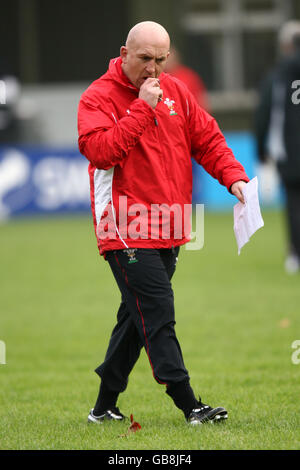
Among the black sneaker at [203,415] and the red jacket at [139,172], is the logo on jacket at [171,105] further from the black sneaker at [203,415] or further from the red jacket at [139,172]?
the black sneaker at [203,415]

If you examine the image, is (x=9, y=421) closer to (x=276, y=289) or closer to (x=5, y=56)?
(x=276, y=289)

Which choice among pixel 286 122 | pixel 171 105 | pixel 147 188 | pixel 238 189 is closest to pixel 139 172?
pixel 147 188

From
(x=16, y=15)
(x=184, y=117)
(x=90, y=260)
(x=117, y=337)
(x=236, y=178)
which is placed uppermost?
(x=16, y=15)

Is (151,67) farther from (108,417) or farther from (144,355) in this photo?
(144,355)

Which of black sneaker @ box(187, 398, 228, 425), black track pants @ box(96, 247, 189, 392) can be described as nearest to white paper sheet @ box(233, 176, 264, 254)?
black track pants @ box(96, 247, 189, 392)

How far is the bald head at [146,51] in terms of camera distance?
4.58 m

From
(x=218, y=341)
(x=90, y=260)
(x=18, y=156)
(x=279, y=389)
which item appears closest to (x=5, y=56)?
(x=18, y=156)

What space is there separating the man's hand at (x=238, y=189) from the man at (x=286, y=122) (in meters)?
5.42

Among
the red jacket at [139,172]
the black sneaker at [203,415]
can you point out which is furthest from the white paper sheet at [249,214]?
the black sneaker at [203,415]

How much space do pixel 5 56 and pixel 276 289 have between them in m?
15.3

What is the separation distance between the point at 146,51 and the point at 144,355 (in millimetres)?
3208

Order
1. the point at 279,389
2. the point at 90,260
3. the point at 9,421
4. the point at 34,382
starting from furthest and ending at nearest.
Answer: the point at 90,260
the point at 34,382
the point at 279,389
the point at 9,421

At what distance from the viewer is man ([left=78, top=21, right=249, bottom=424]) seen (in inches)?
183

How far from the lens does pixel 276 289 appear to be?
970 cm
